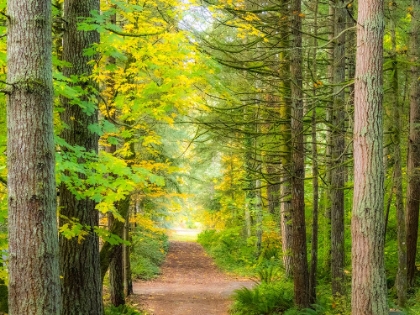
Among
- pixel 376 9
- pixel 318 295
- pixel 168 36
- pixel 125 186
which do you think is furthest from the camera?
pixel 318 295

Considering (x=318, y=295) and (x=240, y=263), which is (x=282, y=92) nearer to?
(x=318, y=295)

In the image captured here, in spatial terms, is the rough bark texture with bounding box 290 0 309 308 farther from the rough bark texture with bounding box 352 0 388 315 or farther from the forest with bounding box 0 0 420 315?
the rough bark texture with bounding box 352 0 388 315

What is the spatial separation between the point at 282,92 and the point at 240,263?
13.3m

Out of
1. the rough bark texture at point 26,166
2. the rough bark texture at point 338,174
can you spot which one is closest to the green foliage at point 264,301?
the rough bark texture at point 338,174

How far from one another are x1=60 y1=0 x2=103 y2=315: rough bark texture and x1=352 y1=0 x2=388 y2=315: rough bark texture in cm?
398

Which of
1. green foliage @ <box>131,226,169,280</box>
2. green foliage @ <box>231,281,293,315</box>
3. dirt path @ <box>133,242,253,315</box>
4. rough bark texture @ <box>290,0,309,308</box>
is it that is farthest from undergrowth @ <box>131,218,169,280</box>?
rough bark texture @ <box>290,0,309,308</box>

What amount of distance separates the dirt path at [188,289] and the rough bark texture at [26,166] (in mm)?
8612

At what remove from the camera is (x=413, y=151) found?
11500mm

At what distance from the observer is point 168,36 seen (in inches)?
287

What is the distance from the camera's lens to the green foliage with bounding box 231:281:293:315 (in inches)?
438

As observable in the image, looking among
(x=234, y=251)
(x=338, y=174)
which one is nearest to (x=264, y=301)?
(x=338, y=174)

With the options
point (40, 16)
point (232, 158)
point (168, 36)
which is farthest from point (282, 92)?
point (232, 158)

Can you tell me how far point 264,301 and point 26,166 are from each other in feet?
27.7

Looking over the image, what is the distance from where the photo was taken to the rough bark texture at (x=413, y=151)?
431 inches
